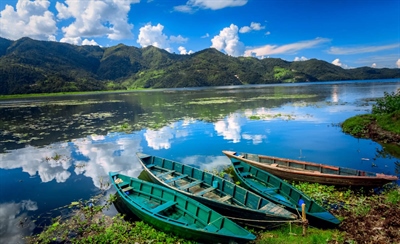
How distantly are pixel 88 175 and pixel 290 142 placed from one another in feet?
68.6

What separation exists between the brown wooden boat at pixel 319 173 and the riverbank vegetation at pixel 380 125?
1330cm

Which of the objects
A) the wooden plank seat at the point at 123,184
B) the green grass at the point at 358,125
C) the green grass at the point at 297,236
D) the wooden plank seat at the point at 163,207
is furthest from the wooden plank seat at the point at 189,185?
the green grass at the point at 358,125

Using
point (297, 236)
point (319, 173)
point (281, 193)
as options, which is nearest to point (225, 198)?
point (281, 193)

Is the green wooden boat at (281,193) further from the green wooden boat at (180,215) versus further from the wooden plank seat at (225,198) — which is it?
the green wooden boat at (180,215)

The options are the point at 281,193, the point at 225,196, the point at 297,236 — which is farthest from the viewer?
the point at 281,193

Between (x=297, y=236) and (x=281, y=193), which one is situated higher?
(x=281, y=193)

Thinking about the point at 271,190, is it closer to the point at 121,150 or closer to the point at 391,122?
the point at 121,150

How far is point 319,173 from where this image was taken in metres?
15.2

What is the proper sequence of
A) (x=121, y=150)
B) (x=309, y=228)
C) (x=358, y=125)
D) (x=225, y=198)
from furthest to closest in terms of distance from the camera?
(x=358, y=125), (x=121, y=150), (x=225, y=198), (x=309, y=228)

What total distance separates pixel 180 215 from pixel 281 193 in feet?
19.6

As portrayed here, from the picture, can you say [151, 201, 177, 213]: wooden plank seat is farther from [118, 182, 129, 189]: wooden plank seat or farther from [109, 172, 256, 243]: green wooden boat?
[118, 182, 129, 189]: wooden plank seat

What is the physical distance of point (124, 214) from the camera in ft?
43.6

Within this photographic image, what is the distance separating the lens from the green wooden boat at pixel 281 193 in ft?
34.6

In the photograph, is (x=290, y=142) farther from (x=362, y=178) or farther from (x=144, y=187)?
(x=144, y=187)
